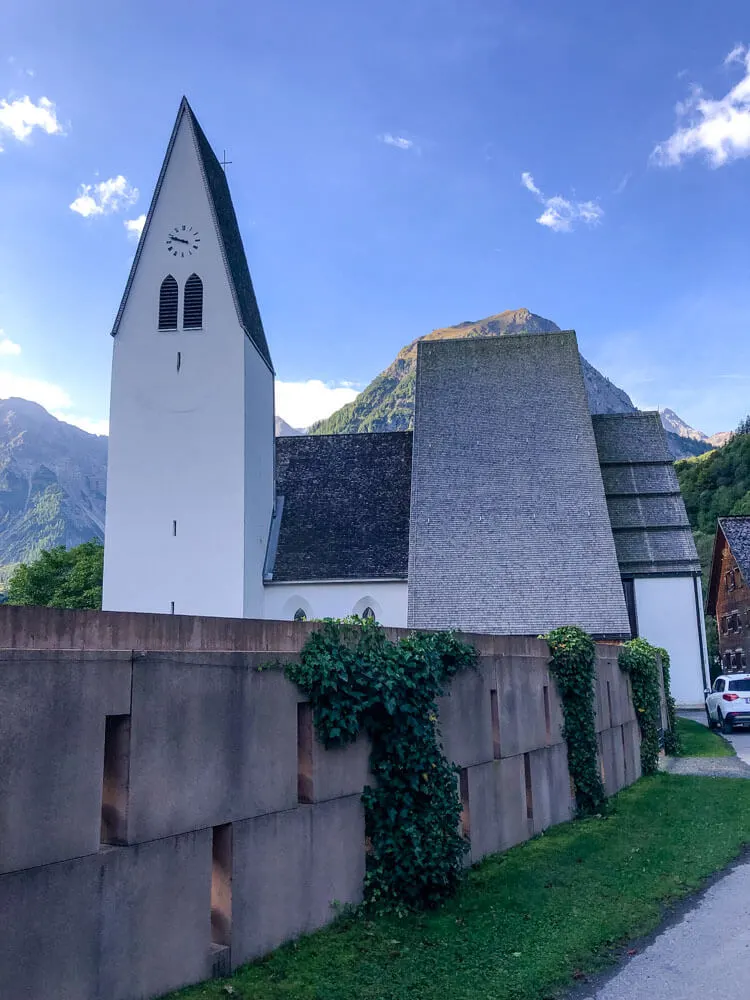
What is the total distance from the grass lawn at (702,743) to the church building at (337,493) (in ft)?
11.5

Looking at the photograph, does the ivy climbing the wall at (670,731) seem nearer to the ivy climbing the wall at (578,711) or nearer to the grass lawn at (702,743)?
the grass lawn at (702,743)

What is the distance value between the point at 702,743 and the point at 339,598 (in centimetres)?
1333

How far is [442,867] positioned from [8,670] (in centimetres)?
431

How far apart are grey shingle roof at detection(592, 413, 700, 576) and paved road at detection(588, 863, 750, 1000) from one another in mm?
28193

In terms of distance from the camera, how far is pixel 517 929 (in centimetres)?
639

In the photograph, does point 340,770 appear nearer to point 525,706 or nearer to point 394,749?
point 394,749

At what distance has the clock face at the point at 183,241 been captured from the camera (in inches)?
1192

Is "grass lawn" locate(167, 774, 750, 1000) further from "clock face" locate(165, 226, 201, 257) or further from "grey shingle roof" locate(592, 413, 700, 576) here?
"clock face" locate(165, 226, 201, 257)

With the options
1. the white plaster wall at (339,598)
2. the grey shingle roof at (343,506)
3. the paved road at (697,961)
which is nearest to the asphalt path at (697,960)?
the paved road at (697,961)

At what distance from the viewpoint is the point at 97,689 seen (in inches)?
173

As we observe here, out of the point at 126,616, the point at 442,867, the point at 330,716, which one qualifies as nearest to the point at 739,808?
the point at 442,867

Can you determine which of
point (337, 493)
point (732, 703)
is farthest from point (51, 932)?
point (337, 493)

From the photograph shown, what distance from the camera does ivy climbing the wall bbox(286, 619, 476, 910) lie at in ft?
20.9

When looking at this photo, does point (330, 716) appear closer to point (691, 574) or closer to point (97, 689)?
point (97, 689)
